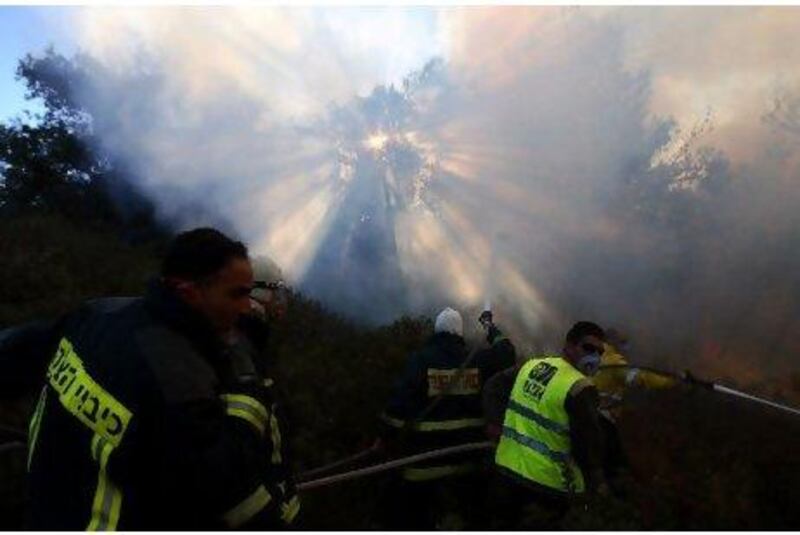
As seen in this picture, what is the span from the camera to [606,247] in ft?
42.8

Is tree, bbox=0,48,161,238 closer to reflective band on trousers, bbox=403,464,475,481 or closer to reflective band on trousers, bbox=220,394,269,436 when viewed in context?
reflective band on trousers, bbox=403,464,475,481

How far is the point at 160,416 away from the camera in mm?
1782

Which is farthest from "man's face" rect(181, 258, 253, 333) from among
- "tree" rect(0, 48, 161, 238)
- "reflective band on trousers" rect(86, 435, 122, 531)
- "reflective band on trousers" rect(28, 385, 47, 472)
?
"tree" rect(0, 48, 161, 238)

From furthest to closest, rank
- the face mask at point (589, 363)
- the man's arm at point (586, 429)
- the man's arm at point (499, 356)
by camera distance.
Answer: the man's arm at point (499, 356), the face mask at point (589, 363), the man's arm at point (586, 429)

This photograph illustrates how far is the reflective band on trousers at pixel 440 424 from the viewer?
5703mm

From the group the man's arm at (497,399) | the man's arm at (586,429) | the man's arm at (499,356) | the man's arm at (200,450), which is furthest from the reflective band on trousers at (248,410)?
the man's arm at (499,356)

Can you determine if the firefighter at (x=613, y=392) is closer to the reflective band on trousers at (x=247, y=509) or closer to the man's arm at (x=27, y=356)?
the reflective band on trousers at (x=247, y=509)

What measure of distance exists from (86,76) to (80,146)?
194 centimetres

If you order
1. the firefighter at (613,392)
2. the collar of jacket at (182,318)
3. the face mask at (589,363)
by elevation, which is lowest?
the firefighter at (613,392)

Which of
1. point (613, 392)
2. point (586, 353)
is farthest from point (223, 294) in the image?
point (613, 392)

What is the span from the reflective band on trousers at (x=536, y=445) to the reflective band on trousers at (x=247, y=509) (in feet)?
9.72

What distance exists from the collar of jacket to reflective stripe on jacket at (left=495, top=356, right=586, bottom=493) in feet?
9.93

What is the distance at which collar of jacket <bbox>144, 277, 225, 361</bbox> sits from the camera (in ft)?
6.43

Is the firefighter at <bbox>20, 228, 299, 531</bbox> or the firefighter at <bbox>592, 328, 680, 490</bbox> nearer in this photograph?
the firefighter at <bbox>20, 228, 299, 531</bbox>
